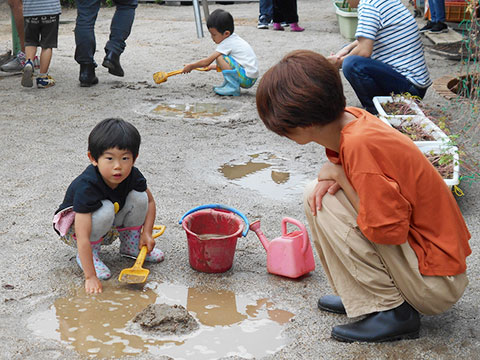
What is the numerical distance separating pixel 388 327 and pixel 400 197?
1.52 ft

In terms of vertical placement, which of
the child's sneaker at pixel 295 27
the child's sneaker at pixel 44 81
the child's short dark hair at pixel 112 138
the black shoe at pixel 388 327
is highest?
the child's short dark hair at pixel 112 138

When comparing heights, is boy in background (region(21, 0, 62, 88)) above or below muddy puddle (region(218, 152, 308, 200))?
above

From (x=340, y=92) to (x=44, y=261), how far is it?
1442mm

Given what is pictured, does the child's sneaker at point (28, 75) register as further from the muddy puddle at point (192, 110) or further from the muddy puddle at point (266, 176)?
the muddy puddle at point (266, 176)

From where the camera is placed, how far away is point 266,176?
12.4 ft

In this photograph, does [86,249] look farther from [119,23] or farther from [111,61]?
[119,23]

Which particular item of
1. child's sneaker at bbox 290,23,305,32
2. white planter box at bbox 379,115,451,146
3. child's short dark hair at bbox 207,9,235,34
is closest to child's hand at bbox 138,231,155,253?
white planter box at bbox 379,115,451,146

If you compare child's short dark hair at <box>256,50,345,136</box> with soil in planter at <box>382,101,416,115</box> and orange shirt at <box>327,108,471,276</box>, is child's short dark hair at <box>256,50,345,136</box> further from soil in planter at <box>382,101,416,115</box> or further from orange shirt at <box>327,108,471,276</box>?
soil in planter at <box>382,101,416,115</box>

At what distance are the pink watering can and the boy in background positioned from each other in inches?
141

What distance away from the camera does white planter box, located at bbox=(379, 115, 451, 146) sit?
3631 mm

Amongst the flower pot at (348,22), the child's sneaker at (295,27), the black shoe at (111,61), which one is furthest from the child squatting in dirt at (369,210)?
the child's sneaker at (295,27)

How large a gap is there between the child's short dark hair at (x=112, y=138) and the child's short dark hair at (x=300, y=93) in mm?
687

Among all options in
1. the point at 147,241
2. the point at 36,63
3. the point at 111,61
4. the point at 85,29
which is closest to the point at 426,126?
the point at 147,241

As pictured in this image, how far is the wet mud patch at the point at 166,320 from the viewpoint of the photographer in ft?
7.44
